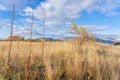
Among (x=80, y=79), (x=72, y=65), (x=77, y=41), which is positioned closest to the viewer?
(x=80, y=79)

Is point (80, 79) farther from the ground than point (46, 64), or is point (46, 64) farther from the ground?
point (46, 64)

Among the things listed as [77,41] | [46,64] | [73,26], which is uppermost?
[73,26]

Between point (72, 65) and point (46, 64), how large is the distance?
2.84 ft

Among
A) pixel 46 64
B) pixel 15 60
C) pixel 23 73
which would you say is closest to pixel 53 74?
pixel 46 64

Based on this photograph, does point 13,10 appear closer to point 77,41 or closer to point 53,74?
point 53,74

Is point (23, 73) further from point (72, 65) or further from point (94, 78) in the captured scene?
point (94, 78)

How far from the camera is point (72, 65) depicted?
6.00 meters

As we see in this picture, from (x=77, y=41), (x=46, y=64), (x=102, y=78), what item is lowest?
(x=102, y=78)

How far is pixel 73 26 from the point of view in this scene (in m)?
9.78

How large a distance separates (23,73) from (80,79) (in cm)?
149

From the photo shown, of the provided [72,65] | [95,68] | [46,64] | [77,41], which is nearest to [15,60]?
[46,64]

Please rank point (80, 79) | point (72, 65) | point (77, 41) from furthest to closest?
point (77, 41) < point (72, 65) < point (80, 79)

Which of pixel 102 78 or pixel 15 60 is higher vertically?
pixel 15 60

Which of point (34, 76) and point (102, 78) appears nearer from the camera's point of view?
point (34, 76)
